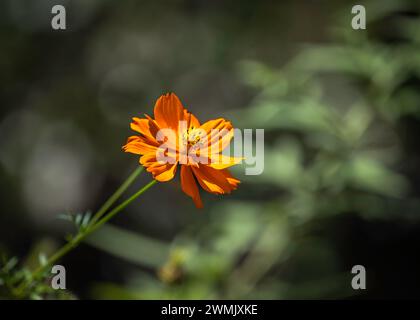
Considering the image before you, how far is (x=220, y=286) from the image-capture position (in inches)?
67.6

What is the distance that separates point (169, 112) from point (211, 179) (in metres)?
0.12

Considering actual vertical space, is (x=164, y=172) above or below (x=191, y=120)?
below

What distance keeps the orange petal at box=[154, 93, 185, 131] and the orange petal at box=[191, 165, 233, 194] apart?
0.26 feet

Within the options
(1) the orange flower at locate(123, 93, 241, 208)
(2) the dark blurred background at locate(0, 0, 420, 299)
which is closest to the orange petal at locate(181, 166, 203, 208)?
(1) the orange flower at locate(123, 93, 241, 208)

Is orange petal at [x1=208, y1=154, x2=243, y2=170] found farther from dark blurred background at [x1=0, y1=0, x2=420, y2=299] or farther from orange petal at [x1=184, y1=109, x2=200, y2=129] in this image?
dark blurred background at [x1=0, y1=0, x2=420, y2=299]

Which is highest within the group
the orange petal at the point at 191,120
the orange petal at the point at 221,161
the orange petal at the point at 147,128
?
the orange petal at the point at 191,120

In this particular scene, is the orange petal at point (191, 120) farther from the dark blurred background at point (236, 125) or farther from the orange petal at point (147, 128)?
the dark blurred background at point (236, 125)

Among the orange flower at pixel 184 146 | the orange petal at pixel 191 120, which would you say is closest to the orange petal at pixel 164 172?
the orange flower at pixel 184 146

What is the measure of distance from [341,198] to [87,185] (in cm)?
113

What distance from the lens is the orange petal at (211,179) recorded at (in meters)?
0.90

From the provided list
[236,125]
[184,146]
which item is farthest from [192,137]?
[236,125]

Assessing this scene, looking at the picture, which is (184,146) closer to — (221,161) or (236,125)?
(221,161)

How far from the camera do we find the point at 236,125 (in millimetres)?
1990
